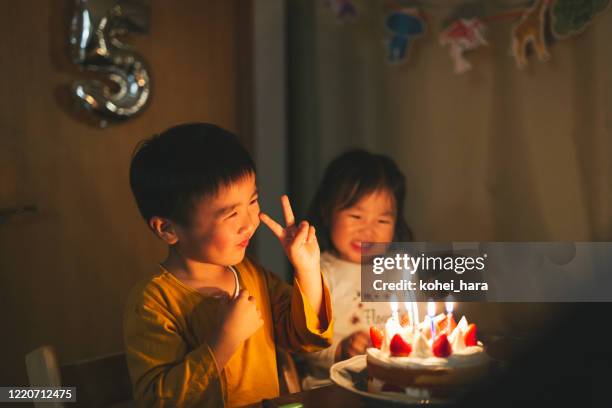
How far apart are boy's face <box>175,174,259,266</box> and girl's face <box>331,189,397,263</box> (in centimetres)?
47

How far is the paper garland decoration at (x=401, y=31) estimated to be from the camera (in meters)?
1.82

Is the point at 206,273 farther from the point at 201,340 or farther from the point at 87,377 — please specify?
the point at 87,377

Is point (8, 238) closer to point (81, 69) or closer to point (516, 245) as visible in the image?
point (81, 69)

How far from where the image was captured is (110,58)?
69.4 inches

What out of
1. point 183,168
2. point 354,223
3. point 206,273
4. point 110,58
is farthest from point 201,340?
point 110,58

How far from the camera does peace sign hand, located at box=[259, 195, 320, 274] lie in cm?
98

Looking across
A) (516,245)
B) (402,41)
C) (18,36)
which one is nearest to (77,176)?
(18,36)

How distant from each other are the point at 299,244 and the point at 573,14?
93cm

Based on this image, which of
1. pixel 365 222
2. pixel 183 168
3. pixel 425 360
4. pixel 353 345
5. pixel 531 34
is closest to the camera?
pixel 425 360

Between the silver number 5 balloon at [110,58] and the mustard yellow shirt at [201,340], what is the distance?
889mm

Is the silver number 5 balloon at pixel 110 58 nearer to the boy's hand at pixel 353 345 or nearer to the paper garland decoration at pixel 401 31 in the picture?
the paper garland decoration at pixel 401 31

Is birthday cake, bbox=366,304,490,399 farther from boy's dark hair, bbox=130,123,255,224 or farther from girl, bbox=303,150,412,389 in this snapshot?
girl, bbox=303,150,412,389

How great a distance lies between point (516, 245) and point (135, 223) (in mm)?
1058

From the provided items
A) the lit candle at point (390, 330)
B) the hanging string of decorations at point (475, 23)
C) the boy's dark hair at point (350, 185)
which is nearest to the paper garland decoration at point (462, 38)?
the hanging string of decorations at point (475, 23)
